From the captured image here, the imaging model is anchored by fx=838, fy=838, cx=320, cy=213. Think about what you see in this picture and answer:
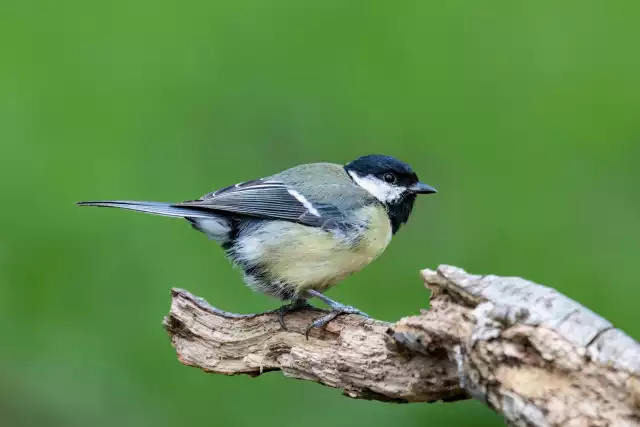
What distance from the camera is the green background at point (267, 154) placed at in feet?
11.6

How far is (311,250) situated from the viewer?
2607mm

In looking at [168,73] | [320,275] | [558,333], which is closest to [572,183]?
[320,275]

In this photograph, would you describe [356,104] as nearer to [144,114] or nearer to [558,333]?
[144,114]

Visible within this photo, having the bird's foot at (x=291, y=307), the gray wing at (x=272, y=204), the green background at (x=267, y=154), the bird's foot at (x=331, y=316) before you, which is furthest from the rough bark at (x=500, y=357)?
the green background at (x=267, y=154)

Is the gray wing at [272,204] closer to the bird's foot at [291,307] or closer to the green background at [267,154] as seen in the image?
the bird's foot at [291,307]

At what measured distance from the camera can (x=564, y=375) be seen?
1612mm

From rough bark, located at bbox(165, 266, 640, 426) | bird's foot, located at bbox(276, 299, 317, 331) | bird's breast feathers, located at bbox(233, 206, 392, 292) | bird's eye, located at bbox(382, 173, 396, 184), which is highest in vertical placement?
bird's eye, located at bbox(382, 173, 396, 184)

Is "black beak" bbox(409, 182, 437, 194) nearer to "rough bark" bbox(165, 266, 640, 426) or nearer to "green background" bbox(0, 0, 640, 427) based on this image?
"rough bark" bbox(165, 266, 640, 426)

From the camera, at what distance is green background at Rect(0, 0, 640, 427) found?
355cm

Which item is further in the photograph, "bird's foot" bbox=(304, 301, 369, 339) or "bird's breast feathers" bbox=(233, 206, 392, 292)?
"bird's breast feathers" bbox=(233, 206, 392, 292)

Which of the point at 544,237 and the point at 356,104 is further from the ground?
the point at 356,104

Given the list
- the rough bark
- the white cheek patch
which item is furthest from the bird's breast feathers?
the rough bark

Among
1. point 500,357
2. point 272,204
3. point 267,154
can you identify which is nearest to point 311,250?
point 272,204

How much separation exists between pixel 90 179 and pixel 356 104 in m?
1.36
